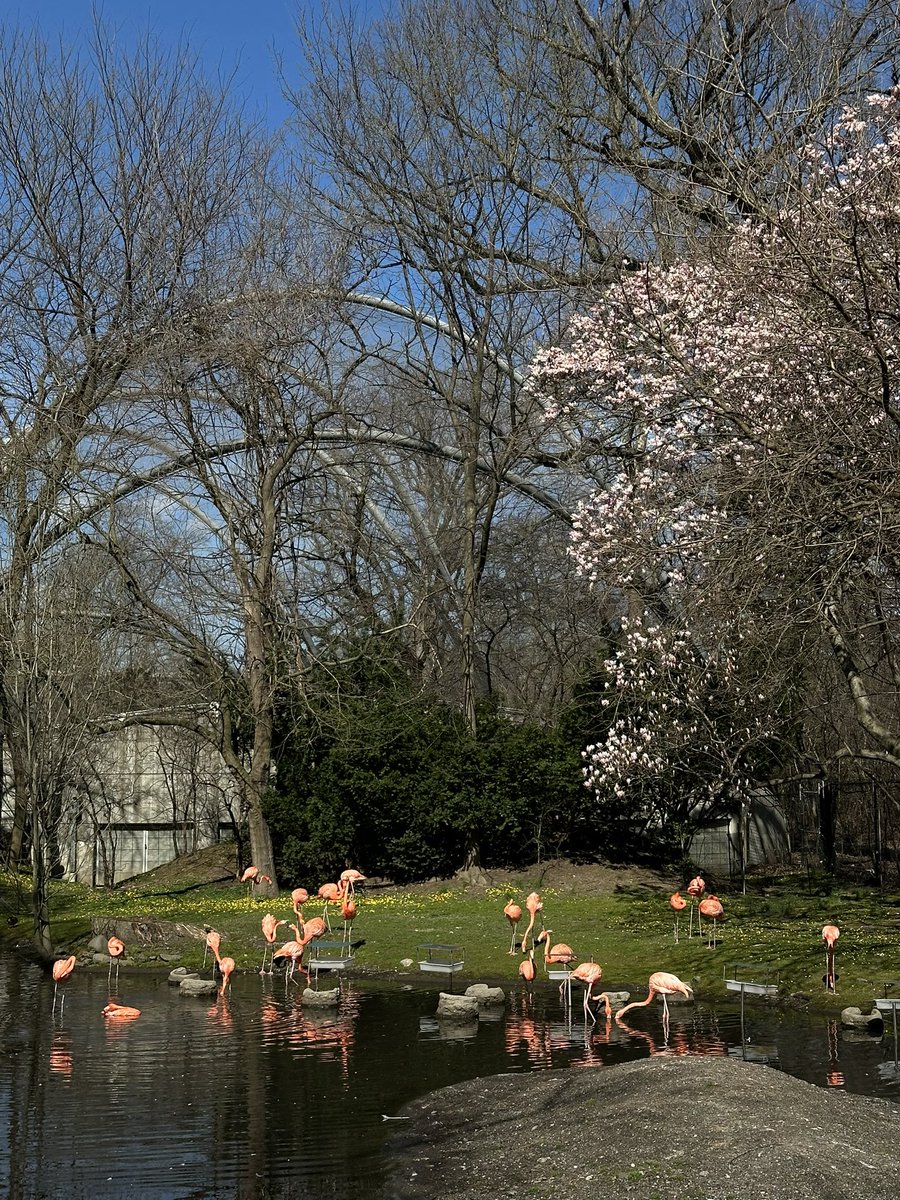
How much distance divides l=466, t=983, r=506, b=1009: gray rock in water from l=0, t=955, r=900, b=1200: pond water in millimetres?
145

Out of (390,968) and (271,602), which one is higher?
(271,602)

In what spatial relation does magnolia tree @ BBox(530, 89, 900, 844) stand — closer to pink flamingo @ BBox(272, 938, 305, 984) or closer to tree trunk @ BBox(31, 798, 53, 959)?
pink flamingo @ BBox(272, 938, 305, 984)

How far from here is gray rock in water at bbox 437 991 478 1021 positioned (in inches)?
518

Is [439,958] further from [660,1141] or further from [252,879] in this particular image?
[660,1141]

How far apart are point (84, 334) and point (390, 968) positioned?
13.0 metres

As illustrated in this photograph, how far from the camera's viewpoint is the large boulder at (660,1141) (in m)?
7.16

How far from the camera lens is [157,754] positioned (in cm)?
3562

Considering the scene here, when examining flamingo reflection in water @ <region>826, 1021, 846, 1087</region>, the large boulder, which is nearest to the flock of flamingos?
flamingo reflection in water @ <region>826, 1021, 846, 1087</region>

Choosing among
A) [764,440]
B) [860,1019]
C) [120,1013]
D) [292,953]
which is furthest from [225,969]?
[764,440]

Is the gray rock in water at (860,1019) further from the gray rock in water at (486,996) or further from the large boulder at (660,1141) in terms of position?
the gray rock in water at (486,996)

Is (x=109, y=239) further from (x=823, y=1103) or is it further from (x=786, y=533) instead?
(x=823, y=1103)

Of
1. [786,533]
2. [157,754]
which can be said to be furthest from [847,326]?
[157,754]

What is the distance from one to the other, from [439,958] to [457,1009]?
364 cm

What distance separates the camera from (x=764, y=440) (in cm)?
1138
